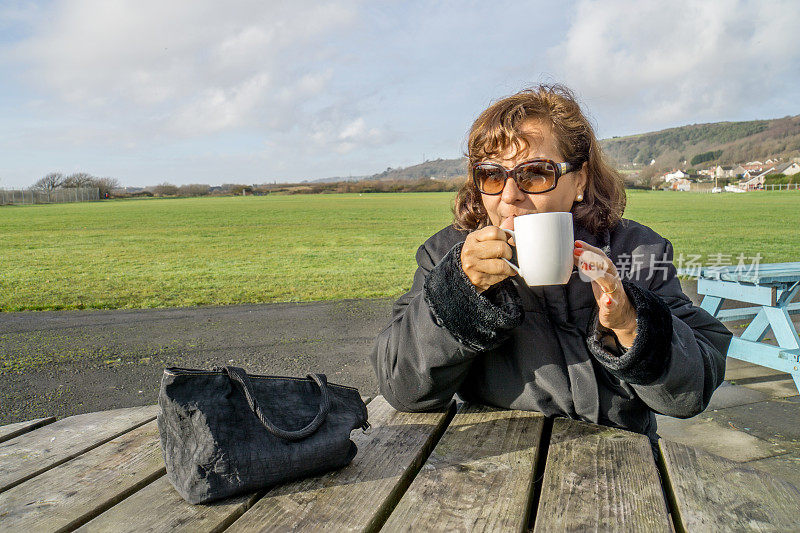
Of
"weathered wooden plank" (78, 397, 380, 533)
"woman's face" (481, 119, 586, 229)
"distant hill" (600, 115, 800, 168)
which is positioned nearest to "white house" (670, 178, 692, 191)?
"distant hill" (600, 115, 800, 168)

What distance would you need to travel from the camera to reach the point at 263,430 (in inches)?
54.7

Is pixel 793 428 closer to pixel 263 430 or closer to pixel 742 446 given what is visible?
pixel 742 446

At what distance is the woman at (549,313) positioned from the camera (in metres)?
1.59

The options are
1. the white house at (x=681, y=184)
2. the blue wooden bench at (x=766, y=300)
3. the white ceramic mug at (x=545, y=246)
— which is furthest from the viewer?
the white house at (x=681, y=184)

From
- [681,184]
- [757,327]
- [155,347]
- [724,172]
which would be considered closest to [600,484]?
[757,327]

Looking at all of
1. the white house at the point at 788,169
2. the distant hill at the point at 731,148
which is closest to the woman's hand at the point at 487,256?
the distant hill at the point at 731,148

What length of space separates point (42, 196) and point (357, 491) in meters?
94.5

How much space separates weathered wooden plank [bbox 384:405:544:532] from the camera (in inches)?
47.3

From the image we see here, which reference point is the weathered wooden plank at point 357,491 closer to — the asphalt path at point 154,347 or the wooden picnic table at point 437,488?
the wooden picnic table at point 437,488

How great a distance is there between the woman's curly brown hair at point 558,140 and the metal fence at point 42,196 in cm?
9127

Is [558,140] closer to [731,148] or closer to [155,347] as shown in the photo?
[155,347]

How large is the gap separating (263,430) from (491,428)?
27.3 inches

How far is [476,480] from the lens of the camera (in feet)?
4.53

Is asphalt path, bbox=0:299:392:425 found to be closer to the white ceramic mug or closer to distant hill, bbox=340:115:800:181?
the white ceramic mug
